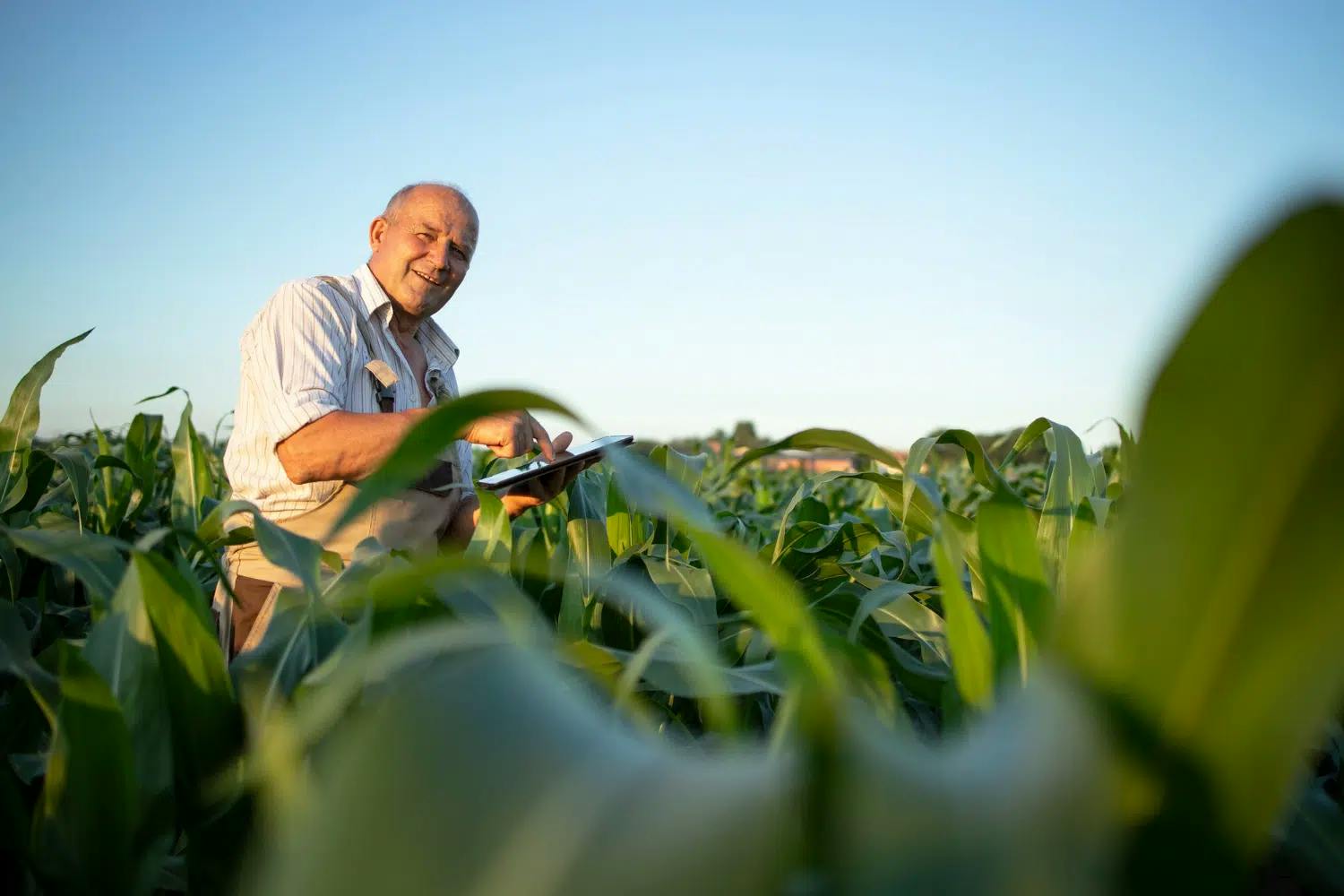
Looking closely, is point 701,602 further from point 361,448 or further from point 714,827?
point 361,448

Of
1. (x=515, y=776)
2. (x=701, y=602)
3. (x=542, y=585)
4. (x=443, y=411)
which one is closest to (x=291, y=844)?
(x=515, y=776)

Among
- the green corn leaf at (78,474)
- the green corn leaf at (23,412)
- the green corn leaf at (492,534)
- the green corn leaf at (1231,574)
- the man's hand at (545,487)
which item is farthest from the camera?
the man's hand at (545,487)

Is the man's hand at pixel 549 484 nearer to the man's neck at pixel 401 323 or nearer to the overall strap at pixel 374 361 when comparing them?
the overall strap at pixel 374 361

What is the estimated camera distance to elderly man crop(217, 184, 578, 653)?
1.99 metres

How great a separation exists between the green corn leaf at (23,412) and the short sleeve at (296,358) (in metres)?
0.58

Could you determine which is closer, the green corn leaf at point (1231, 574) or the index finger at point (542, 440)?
the green corn leaf at point (1231, 574)

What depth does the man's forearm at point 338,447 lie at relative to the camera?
1.94 m

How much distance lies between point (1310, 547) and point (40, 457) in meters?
1.94

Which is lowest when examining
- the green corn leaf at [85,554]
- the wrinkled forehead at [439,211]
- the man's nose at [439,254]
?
the green corn leaf at [85,554]

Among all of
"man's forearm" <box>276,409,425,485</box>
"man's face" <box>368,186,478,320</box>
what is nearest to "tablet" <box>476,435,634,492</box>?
"man's forearm" <box>276,409,425,485</box>

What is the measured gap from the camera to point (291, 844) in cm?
33

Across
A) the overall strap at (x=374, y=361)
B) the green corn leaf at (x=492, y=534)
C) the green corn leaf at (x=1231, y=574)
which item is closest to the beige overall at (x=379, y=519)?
the overall strap at (x=374, y=361)

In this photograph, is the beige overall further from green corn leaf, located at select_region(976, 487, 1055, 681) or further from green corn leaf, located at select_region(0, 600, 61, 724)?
green corn leaf, located at select_region(976, 487, 1055, 681)

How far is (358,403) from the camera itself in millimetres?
2342
